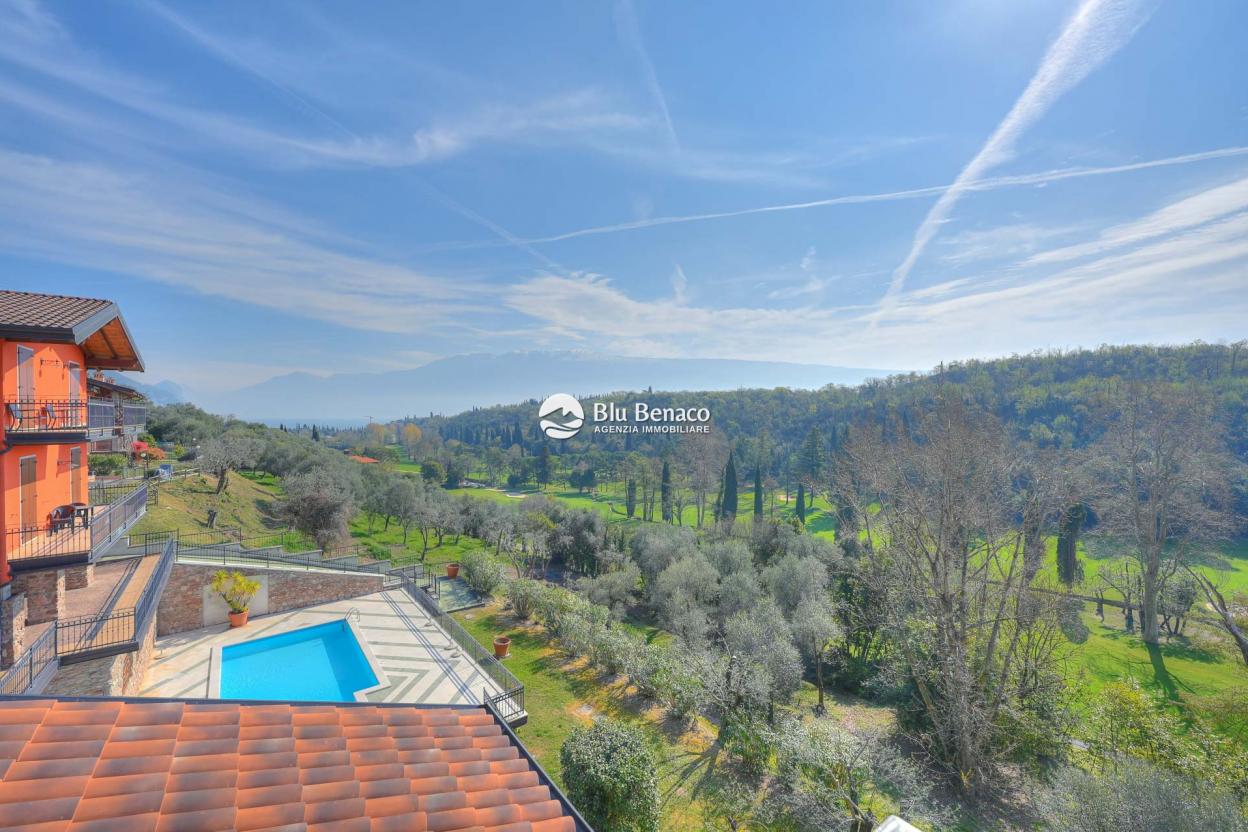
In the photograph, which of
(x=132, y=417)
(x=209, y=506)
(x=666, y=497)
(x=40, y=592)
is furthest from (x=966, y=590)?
(x=666, y=497)

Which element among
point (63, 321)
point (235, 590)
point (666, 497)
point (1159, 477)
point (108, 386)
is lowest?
point (666, 497)

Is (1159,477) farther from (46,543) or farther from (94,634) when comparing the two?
(46,543)

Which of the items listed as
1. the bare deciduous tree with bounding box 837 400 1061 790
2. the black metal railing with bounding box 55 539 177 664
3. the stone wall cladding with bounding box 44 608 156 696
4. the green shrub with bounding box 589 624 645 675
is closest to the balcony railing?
the black metal railing with bounding box 55 539 177 664

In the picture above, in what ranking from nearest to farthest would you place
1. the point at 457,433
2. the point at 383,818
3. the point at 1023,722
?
the point at 383,818, the point at 1023,722, the point at 457,433

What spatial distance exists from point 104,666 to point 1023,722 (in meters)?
19.1

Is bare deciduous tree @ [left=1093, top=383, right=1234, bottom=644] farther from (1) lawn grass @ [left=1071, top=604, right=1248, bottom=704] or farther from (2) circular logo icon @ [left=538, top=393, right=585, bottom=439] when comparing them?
(2) circular logo icon @ [left=538, top=393, right=585, bottom=439]

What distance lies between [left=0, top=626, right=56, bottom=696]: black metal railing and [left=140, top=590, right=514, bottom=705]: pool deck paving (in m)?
3.58

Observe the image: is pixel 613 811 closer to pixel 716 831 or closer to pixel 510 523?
pixel 716 831

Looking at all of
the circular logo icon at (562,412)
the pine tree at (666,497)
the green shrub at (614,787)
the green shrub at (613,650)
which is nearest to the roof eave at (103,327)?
the green shrub at (614,787)

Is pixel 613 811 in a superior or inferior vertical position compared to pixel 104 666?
inferior

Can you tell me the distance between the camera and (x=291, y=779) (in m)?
4.25

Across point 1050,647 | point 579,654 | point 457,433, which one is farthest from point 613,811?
point 457,433

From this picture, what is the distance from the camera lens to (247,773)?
4.20 m

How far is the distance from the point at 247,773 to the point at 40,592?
858 cm
